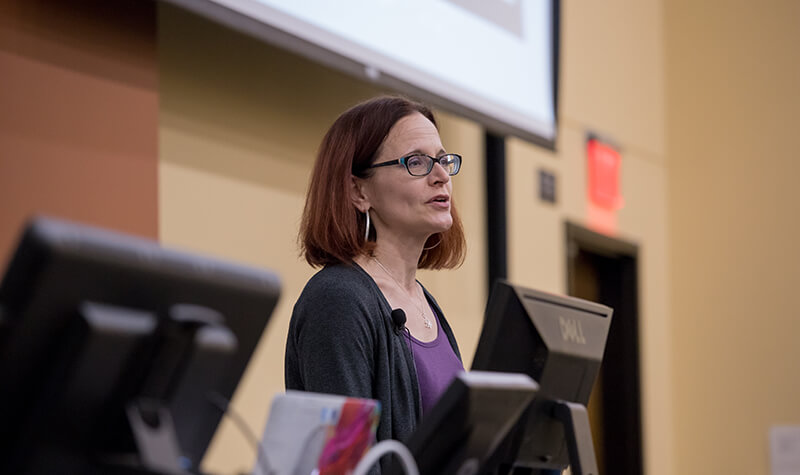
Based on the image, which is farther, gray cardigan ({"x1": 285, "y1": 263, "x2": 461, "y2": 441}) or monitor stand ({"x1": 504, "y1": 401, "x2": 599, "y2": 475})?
gray cardigan ({"x1": 285, "y1": 263, "x2": 461, "y2": 441})

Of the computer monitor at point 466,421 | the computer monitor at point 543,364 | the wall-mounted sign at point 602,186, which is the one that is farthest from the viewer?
the wall-mounted sign at point 602,186

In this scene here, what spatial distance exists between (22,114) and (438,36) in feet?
4.67

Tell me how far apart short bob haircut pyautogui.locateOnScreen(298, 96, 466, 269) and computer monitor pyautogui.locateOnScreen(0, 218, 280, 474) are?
0.83 meters

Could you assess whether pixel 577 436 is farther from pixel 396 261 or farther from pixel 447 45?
pixel 447 45

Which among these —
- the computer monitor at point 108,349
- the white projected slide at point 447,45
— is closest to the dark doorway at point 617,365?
the white projected slide at point 447,45

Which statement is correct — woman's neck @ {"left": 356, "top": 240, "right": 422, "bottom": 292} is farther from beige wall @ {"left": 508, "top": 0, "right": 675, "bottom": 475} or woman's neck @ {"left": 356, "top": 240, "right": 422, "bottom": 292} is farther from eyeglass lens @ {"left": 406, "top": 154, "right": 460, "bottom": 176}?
beige wall @ {"left": 508, "top": 0, "right": 675, "bottom": 475}

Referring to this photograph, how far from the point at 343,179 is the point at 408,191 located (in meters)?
0.12

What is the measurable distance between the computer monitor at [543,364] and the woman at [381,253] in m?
0.29

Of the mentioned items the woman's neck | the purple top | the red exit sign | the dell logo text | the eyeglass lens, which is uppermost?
the red exit sign

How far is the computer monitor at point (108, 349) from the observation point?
873 mm

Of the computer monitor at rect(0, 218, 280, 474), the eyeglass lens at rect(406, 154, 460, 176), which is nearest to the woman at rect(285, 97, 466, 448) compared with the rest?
the eyeglass lens at rect(406, 154, 460, 176)

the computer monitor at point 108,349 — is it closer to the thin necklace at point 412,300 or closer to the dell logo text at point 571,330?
the dell logo text at point 571,330

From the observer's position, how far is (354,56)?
9.27ft

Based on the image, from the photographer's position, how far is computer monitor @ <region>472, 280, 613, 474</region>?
4.56 ft
